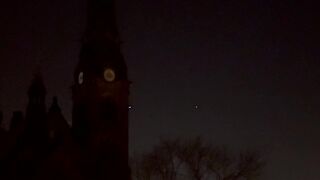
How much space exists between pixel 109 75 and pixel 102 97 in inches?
69.2

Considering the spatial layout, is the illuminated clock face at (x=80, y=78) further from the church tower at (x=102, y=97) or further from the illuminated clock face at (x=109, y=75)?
the illuminated clock face at (x=109, y=75)

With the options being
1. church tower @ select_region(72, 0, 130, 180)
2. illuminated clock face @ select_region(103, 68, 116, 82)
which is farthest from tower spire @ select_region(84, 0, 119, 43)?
illuminated clock face @ select_region(103, 68, 116, 82)

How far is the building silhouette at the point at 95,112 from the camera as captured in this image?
54.1 m

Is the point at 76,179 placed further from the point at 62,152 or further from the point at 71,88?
the point at 71,88

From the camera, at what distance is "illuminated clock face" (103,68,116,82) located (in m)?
55.0

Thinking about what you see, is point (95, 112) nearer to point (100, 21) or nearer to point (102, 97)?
point (102, 97)

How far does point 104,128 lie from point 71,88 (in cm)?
465

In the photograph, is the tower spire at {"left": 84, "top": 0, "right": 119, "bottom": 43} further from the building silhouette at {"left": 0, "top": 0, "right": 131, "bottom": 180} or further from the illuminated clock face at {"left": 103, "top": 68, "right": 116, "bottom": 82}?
the illuminated clock face at {"left": 103, "top": 68, "right": 116, "bottom": 82}

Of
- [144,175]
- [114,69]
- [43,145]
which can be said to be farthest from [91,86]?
[144,175]

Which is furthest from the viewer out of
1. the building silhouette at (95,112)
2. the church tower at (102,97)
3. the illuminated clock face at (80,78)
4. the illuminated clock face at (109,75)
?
the illuminated clock face at (80,78)

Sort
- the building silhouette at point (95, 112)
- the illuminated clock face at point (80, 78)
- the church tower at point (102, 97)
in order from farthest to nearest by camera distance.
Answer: the illuminated clock face at point (80, 78), the church tower at point (102, 97), the building silhouette at point (95, 112)

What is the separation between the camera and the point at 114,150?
55.1 metres

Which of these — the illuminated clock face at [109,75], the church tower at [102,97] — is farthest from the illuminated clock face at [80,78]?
the illuminated clock face at [109,75]

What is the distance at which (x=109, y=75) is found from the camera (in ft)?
181
